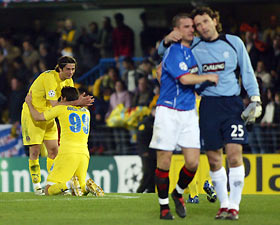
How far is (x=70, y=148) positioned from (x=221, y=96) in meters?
3.40

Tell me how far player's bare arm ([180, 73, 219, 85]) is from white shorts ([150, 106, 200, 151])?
358mm

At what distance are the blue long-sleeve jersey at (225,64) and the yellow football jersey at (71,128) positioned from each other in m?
3.22

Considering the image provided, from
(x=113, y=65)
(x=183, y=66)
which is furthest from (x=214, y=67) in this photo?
(x=113, y=65)

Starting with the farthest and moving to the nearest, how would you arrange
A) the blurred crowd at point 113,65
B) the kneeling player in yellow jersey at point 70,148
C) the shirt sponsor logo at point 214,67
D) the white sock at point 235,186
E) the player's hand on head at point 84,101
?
1. the blurred crowd at point 113,65
2. the kneeling player in yellow jersey at point 70,148
3. the player's hand on head at point 84,101
4. the shirt sponsor logo at point 214,67
5. the white sock at point 235,186

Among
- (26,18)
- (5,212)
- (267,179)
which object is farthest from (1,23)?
(5,212)

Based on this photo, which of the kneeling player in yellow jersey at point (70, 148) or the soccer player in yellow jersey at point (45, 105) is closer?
the kneeling player in yellow jersey at point (70, 148)

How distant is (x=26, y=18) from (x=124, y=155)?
30.4 ft

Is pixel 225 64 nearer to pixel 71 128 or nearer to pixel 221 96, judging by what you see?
pixel 221 96

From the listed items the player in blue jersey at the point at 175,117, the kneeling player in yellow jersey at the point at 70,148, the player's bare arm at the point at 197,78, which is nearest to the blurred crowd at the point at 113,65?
the kneeling player in yellow jersey at the point at 70,148

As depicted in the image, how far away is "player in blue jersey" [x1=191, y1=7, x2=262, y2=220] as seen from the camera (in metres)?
8.38

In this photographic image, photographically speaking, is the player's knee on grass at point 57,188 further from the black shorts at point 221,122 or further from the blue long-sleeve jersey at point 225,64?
the blue long-sleeve jersey at point 225,64

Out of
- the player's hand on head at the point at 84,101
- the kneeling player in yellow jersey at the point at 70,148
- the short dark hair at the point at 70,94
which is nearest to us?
the player's hand on head at the point at 84,101

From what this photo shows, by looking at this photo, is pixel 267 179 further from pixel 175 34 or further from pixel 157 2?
pixel 175 34

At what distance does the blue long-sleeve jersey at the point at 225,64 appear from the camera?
8.44 m
